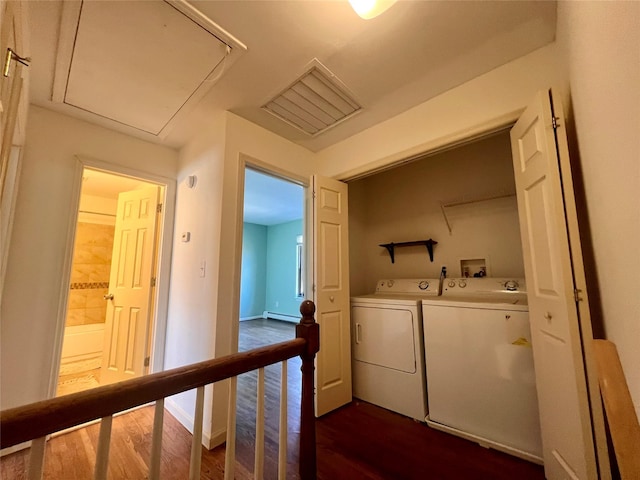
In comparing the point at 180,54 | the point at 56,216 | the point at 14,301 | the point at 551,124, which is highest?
the point at 180,54

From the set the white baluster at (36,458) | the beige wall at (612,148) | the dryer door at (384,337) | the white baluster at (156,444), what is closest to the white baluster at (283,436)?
the white baluster at (156,444)

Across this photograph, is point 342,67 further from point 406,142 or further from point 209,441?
point 209,441

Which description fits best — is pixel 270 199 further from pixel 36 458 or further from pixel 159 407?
pixel 36 458

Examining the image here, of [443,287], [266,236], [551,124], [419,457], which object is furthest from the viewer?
[266,236]

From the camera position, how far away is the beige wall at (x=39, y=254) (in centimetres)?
180

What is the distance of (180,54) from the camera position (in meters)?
1.54

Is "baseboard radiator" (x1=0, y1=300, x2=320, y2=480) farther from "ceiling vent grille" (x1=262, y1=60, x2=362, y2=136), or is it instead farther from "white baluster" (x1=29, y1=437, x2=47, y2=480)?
"ceiling vent grille" (x1=262, y1=60, x2=362, y2=136)

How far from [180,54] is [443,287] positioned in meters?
2.72

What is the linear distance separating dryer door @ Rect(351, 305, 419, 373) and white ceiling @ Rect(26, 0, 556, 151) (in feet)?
5.79

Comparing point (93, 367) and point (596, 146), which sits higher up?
point (596, 146)

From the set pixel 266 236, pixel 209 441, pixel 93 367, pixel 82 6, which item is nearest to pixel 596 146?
pixel 82 6

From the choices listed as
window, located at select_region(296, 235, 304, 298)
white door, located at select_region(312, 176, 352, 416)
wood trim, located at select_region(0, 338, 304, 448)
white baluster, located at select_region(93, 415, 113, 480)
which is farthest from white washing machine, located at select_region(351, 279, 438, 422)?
window, located at select_region(296, 235, 304, 298)

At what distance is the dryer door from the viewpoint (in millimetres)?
2156

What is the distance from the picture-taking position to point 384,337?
2.30 metres
